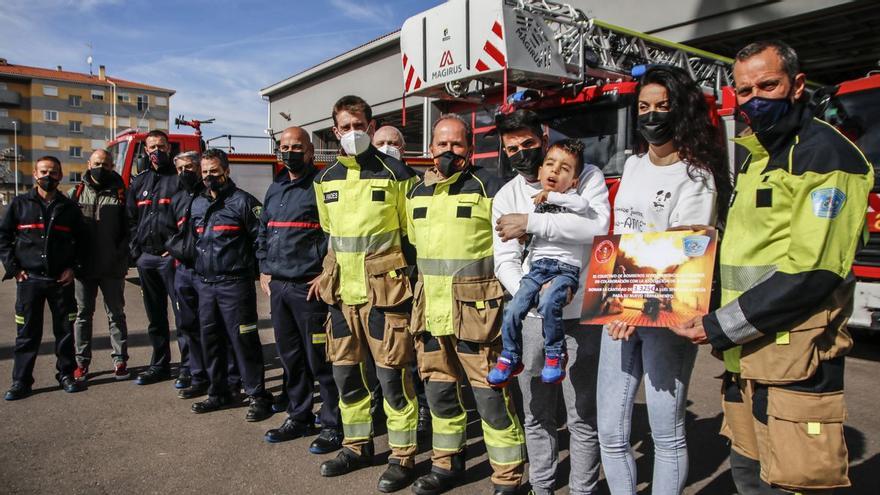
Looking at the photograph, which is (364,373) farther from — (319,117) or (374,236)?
(319,117)

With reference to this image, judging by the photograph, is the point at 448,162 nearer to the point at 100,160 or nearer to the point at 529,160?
the point at 529,160

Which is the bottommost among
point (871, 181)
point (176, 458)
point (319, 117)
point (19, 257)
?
point (176, 458)

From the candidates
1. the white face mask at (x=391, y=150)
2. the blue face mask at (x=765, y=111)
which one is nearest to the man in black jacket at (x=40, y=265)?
the white face mask at (x=391, y=150)

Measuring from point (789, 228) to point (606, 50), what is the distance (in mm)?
4871

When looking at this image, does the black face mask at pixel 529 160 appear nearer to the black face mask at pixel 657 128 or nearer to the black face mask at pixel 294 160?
the black face mask at pixel 657 128

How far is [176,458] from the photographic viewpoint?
3.89 meters

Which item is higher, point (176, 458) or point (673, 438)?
point (673, 438)

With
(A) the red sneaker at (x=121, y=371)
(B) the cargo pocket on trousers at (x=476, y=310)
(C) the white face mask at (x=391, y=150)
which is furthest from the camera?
(A) the red sneaker at (x=121, y=371)

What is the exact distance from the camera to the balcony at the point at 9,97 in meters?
66.0

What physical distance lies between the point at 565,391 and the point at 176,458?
2.66 metres

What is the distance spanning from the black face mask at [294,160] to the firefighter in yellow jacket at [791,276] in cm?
296

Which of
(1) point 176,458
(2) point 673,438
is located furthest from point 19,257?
(2) point 673,438

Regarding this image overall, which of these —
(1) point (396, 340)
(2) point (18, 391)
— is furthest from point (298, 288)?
(2) point (18, 391)

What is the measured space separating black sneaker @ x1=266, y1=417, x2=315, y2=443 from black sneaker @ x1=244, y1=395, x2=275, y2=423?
0.35m
